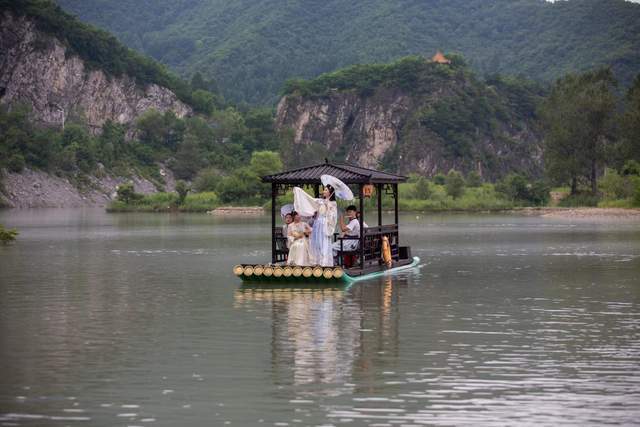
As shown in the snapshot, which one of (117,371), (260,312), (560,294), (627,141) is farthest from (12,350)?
(627,141)

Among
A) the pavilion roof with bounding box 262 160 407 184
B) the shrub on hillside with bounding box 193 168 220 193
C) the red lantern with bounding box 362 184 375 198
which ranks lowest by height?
the red lantern with bounding box 362 184 375 198

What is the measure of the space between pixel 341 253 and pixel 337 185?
3.06m

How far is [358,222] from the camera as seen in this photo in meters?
39.1

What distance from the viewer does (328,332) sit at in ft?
83.6

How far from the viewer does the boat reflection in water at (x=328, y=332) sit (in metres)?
19.8

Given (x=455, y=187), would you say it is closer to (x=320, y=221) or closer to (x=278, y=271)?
(x=320, y=221)

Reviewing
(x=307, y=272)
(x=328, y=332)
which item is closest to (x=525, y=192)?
(x=307, y=272)

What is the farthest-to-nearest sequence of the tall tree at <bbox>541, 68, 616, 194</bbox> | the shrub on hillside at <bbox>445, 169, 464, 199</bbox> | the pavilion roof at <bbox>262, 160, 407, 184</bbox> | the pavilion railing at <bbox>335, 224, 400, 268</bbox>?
the shrub on hillside at <bbox>445, 169, 464, 199</bbox> → the tall tree at <bbox>541, 68, 616, 194</bbox> → the pavilion railing at <bbox>335, 224, 400, 268</bbox> → the pavilion roof at <bbox>262, 160, 407, 184</bbox>

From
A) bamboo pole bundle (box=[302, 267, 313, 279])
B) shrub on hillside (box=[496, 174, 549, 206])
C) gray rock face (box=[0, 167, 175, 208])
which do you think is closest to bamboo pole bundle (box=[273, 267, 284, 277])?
bamboo pole bundle (box=[302, 267, 313, 279])

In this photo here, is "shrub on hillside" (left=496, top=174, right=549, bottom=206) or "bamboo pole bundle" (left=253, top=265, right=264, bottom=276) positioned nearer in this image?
"bamboo pole bundle" (left=253, top=265, right=264, bottom=276)

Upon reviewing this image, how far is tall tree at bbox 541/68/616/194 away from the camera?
134 meters

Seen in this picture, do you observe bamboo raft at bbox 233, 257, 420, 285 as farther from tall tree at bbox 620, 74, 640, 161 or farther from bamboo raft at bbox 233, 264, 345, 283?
tall tree at bbox 620, 74, 640, 161

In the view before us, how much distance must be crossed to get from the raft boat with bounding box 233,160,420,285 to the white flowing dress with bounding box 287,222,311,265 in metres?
0.44

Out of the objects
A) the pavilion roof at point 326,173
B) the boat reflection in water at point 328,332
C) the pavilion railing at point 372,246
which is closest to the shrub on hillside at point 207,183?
the pavilion railing at point 372,246
